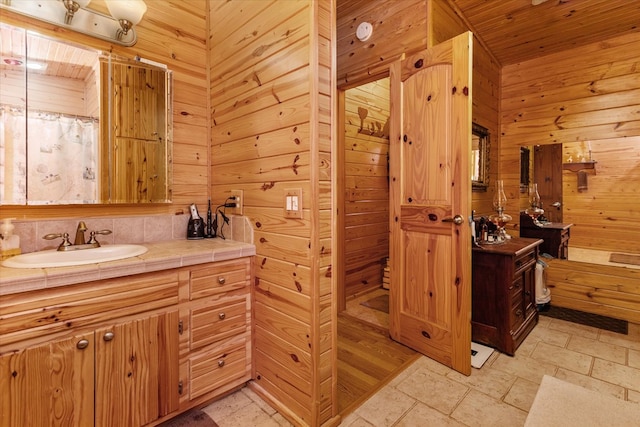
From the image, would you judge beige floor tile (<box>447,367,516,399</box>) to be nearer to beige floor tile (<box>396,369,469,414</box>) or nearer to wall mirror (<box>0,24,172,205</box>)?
beige floor tile (<box>396,369,469,414</box>)

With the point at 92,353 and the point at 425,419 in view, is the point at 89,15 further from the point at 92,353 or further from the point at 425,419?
the point at 425,419

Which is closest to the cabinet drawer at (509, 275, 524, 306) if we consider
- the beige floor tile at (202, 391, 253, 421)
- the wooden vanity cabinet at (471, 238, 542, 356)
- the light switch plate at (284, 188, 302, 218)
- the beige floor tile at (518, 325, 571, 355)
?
the wooden vanity cabinet at (471, 238, 542, 356)

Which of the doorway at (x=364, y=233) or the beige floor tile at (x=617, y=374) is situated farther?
the doorway at (x=364, y=233)

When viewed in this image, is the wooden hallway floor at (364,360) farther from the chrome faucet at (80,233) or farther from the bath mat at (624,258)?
the bath mat at (624,258)

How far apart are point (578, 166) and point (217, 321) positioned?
11.8 ft

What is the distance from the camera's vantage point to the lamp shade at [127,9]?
174 cm

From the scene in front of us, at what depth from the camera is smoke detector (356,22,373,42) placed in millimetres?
2684

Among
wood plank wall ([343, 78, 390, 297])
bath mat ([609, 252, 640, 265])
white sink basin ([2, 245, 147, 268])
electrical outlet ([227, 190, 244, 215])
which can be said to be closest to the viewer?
white sink basin ([2, 245, 147, 268])

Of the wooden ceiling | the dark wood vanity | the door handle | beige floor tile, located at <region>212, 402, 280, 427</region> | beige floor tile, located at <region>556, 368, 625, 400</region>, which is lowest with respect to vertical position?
beige floor tile, located at <region>212, 402, 280, 427</region>

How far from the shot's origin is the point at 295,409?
161cm

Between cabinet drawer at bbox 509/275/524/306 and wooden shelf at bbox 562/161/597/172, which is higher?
wooden shelf at bbox 562/161/597/172

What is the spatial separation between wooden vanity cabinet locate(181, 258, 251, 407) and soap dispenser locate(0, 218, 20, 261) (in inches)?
32.2

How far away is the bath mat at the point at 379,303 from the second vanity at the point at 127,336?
1701 mm

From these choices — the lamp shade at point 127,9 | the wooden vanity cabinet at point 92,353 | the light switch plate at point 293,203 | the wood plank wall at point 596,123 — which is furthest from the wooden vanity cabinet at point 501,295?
the lamp shade at point 127,9
